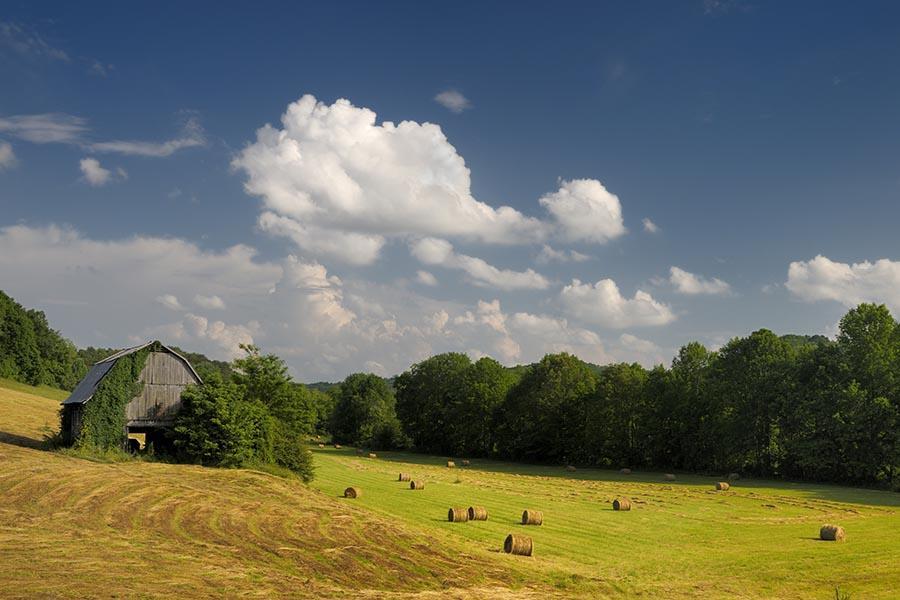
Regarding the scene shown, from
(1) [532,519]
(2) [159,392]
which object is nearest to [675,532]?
(1) [532,519]

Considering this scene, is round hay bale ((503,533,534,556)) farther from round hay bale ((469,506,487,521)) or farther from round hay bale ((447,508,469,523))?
round hay bale ((469,506,487,521))

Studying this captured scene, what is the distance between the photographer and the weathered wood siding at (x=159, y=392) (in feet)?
124

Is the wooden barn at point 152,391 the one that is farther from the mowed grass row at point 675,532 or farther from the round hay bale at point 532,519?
the round hay bale at point 532,519

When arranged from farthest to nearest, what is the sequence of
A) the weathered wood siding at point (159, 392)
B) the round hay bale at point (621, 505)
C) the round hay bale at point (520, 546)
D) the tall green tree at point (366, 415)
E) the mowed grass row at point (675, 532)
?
the tall green tree at point (366, 415), the weathered wood siding at point (159, 392), the round hay bale at point (621, 505), the round hay bale at point (520, 546), the mowed grass row at point (675, 532)

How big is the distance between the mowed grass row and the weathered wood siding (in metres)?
10.2

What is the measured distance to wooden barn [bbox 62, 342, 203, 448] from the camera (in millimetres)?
37531

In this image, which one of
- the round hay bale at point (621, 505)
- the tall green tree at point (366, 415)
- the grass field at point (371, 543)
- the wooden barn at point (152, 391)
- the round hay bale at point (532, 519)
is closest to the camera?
the grass field at point (371, 543)

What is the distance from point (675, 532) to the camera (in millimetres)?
28781

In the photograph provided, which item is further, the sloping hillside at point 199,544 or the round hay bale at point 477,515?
the round hay bale at point 477,515

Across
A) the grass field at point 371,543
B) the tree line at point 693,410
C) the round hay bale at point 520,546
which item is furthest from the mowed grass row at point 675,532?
the tree line at point 693,410

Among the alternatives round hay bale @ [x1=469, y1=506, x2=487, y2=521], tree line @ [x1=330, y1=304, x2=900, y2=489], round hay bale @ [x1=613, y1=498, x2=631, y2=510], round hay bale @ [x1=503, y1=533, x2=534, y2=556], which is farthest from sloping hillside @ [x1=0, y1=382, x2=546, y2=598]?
tree line @ [x1=330, y1=304, x2=900, y2=489]

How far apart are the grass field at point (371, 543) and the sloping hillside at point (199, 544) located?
76 millimetres

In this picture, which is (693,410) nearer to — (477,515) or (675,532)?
(675,532)

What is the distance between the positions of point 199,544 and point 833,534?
2472 cm
